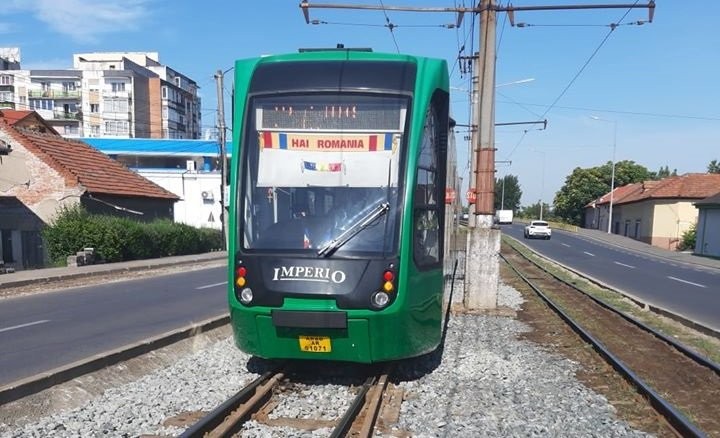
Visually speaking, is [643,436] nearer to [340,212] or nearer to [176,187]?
[340,212]

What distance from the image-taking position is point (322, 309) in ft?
20.0

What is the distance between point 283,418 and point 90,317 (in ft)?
25.3

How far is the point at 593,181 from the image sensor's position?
9131 centimetres

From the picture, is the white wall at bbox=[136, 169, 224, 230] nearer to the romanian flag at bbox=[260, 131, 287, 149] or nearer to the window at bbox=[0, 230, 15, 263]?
the window at bbox=[0, 230, 15, 263]

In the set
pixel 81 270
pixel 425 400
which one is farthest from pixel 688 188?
pixel 425 400

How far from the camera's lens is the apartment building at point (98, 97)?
78.6m

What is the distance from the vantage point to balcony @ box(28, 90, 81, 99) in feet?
264

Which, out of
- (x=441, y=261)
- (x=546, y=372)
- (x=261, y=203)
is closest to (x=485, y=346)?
(x=546, y=372)

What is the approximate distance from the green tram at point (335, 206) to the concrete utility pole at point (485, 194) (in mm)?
5974

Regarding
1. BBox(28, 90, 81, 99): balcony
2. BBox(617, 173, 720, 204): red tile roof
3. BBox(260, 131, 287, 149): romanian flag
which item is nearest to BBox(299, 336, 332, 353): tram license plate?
BBox(260, 131, 287, 149): romanian flag

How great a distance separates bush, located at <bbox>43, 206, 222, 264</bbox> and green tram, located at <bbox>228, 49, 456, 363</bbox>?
20258mm

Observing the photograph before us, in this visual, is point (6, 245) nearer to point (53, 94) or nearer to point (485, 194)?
point (485, 194)

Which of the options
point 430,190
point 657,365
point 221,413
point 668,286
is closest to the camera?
point 221,413

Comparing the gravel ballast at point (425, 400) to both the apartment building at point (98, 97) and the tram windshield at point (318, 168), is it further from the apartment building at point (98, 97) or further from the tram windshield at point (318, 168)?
the apartment building at point (98, 97)
